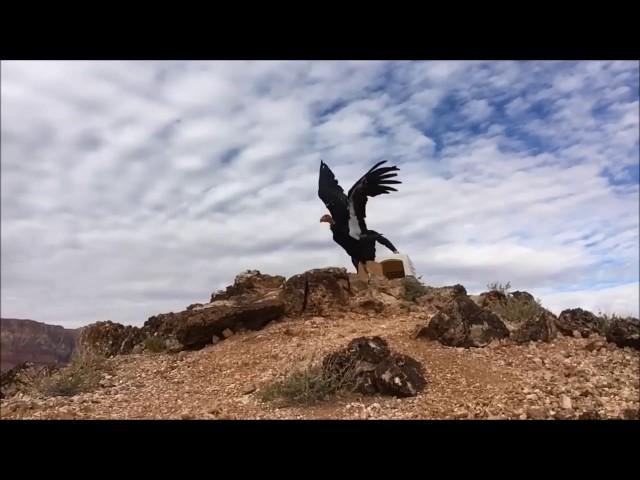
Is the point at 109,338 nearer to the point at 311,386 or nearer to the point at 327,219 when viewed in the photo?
the point at 327,219

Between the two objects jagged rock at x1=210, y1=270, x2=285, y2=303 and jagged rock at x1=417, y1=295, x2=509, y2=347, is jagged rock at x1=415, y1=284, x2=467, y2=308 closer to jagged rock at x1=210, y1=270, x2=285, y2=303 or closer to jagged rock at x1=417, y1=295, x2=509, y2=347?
jagged rock at x1=417, y1=295, x2=509, y2=347

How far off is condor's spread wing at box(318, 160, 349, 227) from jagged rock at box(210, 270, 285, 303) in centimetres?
201

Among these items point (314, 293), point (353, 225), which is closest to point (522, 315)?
point (314, 293)

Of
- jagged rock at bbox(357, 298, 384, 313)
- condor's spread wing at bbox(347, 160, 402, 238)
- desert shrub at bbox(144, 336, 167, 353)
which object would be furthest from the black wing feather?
desert shrub at bbox(144, 336, 167, 353)

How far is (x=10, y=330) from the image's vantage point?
31.4 ft

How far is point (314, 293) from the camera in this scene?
29.9 ft

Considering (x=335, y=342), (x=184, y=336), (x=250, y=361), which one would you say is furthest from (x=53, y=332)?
(x=335, y=342)

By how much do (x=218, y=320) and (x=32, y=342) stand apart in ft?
13.9

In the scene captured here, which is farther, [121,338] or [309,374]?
[121,338]

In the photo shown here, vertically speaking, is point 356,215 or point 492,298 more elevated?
point 356,215

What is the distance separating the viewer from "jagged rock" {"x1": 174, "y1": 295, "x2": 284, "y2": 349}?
324 inches

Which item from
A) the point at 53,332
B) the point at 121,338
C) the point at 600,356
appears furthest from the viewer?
the point at 53,332

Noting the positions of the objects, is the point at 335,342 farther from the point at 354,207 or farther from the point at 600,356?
the point at 354,207
